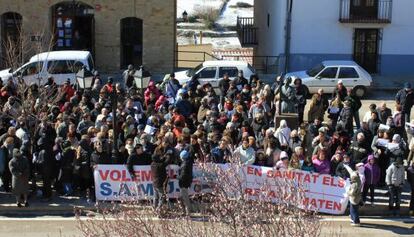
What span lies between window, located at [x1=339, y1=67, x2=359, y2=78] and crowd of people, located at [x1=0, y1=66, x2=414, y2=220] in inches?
250

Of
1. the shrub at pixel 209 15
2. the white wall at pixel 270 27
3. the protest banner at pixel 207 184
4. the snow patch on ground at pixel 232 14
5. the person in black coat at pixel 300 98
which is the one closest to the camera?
the protest banner at pixel 207 184

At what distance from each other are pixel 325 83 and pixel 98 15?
31.8ft

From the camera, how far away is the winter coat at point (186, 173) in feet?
51.8

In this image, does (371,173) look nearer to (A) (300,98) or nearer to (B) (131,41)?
(A) (300,98)

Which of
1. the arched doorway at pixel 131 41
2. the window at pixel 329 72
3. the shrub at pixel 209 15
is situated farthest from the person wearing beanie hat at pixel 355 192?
the shrub at pixel 209 15

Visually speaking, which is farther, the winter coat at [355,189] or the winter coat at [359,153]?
the winter coat at [359,153]

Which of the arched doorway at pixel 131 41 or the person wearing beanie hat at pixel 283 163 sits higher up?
the arched doorway at pixel 131 41

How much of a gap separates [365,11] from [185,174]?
17700 millimetres

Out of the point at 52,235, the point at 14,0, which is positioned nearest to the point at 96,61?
the point at 14,0

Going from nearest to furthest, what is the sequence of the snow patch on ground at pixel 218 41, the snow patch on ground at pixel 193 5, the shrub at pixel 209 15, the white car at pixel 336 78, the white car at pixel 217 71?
the white car at pixel 217 71 → the white car at pixel 336 78 → the snow patch on ground at pixel 218 41 → the shrub at pixel 209 15 → the snow patch on ground at pixel 193 5

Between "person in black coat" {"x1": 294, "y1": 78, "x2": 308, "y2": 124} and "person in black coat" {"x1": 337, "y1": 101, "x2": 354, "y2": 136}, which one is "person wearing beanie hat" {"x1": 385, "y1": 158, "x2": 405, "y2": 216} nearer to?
"person in black coat" {"x1": 337, "y1": 101, "x2": 354, "y2": 136}

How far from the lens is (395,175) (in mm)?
16094

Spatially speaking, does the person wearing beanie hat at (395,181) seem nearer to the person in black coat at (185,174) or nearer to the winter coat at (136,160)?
the person in black coat at (185,174)

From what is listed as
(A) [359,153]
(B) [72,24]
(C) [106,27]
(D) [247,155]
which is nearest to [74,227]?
(D) [247,155]
